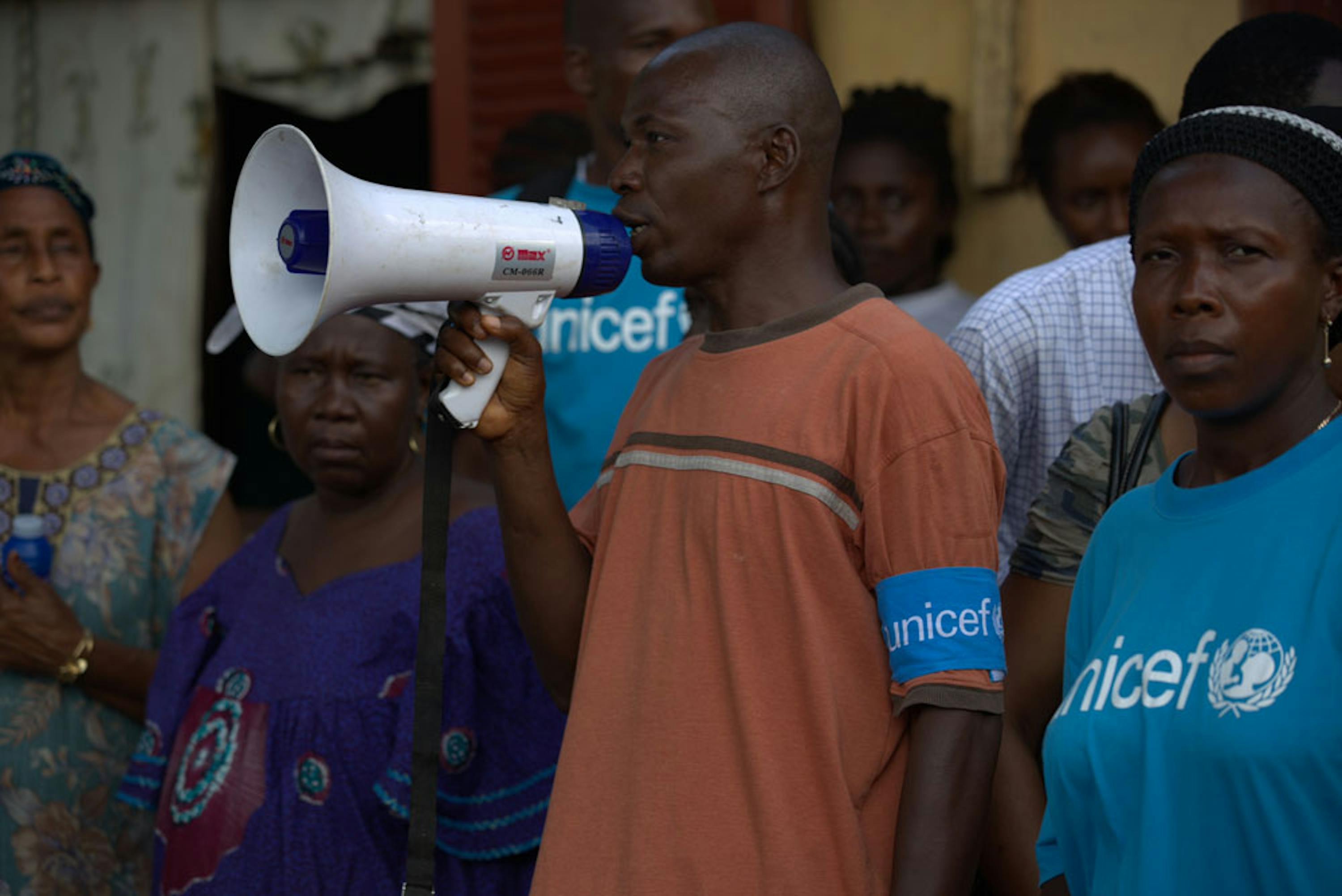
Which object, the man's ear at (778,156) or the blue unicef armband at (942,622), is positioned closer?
the blue unicef armband at (942,622)

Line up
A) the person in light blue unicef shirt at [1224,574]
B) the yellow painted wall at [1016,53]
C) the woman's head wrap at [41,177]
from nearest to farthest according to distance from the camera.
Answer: the person in light blue unicef shirt at [1224,574] → the woman's head wrap at [41,177] → the yellow painted wall at [1016,53]

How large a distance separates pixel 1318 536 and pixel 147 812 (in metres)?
2.80

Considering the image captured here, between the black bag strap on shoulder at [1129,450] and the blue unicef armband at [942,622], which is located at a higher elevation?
the black bag strap on shoulder at [1129,450]

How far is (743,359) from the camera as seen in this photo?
223 cm

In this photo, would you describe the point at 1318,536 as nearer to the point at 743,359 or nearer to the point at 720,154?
the point at 743,359

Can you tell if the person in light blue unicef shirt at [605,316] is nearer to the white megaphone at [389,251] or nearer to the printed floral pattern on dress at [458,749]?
the printed floral pattern on dress at [458,749]

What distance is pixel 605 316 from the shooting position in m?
3.52

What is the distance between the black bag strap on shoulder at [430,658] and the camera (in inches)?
89.7

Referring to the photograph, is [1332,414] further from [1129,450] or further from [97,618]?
[97,618]

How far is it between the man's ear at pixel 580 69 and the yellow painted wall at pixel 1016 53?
151 cm

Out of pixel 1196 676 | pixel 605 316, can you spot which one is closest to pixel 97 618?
pixel 605 316

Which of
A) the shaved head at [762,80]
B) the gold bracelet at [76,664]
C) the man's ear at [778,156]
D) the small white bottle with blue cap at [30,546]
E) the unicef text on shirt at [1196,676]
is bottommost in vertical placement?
the gold bracelet at [76,664]

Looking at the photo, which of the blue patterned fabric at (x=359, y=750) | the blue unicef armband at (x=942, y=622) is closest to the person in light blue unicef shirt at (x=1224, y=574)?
the blue unicef armband at (x=942, y=622)

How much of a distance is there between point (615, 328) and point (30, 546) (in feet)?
4.53
